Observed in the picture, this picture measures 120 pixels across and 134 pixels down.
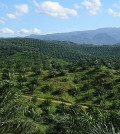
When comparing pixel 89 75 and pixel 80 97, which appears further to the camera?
pixel 89 75

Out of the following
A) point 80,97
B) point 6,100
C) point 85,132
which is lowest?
point 80,97

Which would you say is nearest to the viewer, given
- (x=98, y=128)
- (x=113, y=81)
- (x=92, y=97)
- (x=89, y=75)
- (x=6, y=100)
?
(x=98, y=128)

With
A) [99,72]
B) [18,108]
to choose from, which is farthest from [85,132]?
[99,72]

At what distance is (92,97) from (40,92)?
23055mm

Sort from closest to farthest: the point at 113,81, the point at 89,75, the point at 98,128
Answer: the point at 98,128
the point at 113,81
the point at 89,75

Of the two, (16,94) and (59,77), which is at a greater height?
(16,94)

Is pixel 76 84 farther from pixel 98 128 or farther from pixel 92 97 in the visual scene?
pixel 98 128

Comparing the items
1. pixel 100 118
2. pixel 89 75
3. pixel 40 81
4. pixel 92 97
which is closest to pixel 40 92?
pixel 40 81

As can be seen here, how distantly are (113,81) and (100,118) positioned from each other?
128 meters

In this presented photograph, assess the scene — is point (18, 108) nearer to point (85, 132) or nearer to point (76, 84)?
point (85, 132)

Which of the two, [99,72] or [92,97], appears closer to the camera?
[92,97]

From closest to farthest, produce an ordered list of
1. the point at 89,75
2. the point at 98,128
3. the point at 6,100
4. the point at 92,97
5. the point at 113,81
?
the point at 98,128 < the point at 6,100 < the point at 92,97 < the point at 113,81 < the point at 89,75

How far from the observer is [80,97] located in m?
139

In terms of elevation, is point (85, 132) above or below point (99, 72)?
above
